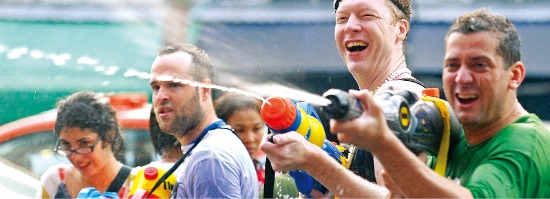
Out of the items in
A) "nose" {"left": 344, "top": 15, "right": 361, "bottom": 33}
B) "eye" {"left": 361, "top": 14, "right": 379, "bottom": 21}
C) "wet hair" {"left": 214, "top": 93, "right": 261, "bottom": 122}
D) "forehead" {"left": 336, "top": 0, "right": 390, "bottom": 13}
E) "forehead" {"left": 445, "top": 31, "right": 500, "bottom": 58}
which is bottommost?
"wet hair" {"left": 214, "top": 93, "right": 261, "bottom": 122}

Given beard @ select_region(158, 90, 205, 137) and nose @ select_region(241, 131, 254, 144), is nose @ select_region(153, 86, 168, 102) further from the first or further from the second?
nose @ select_region(241, 131, 254, 144)

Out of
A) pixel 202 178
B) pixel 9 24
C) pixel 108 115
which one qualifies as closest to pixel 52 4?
pixel 9 24

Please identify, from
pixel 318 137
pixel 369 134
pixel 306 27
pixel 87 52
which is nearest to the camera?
pixel 369 134

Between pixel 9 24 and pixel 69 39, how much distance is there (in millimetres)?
387

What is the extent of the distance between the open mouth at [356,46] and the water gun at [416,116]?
58 centimetres

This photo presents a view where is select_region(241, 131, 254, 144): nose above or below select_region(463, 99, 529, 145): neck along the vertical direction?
below

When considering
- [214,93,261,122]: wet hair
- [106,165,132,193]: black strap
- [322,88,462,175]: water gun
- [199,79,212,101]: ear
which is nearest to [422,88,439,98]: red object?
[322,88,462,175]: water gun

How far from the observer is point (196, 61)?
132 inches

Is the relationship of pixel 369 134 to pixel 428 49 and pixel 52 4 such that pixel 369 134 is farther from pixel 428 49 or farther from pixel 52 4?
pixel 428 49

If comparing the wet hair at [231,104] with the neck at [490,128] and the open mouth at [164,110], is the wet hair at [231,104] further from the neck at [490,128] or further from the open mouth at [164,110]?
the neck at [490,128]

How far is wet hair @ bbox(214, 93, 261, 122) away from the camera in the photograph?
4.26m

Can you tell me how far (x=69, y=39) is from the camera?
5.62 metres

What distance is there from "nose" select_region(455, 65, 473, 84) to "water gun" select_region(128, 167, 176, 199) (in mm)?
1258

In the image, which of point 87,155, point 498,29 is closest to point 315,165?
point 498,29
